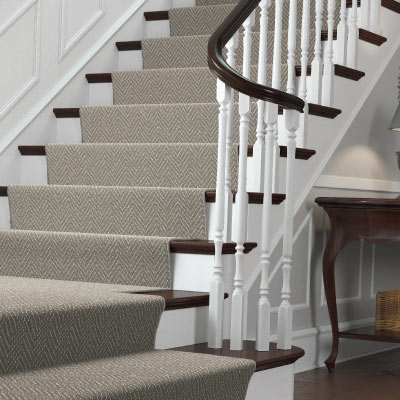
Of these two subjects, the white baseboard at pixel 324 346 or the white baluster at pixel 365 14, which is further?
the white baluster at pixel 365 14

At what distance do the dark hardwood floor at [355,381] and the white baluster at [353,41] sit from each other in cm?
131

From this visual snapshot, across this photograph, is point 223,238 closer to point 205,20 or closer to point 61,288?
point 61,288

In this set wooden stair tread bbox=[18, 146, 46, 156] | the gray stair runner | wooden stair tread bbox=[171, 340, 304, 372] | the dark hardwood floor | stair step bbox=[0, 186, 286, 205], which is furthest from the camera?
wooden stair tread bbox=[18, 146, 46, 156]

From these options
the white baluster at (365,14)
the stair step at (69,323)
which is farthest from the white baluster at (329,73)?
the stair step at (69,323)

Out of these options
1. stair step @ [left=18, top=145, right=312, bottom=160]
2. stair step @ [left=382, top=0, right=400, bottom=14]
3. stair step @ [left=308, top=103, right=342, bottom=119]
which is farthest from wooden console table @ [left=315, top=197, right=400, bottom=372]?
stair step @ [left=382, top=0, right=400, bottom=14]

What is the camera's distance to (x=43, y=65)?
155 inches

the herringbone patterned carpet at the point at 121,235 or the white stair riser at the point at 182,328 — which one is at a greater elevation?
the herringbone patterned carpet at the point at 121,235

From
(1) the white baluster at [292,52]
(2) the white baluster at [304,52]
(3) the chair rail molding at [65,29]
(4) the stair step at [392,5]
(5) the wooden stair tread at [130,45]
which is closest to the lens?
(1) the white baluster at [292,52]

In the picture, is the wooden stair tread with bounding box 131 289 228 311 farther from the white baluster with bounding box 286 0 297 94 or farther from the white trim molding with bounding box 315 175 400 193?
the white trim molding with bounding box 315 175 400 193

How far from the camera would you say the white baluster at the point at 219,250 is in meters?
2.66

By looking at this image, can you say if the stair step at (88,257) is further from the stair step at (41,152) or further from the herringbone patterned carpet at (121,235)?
the stair step at (41,152)

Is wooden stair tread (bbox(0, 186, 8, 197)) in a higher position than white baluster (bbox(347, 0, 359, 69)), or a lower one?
lower

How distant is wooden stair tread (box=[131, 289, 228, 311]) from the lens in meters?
2.60

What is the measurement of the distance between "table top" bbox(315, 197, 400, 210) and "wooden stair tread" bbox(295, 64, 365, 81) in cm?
53
